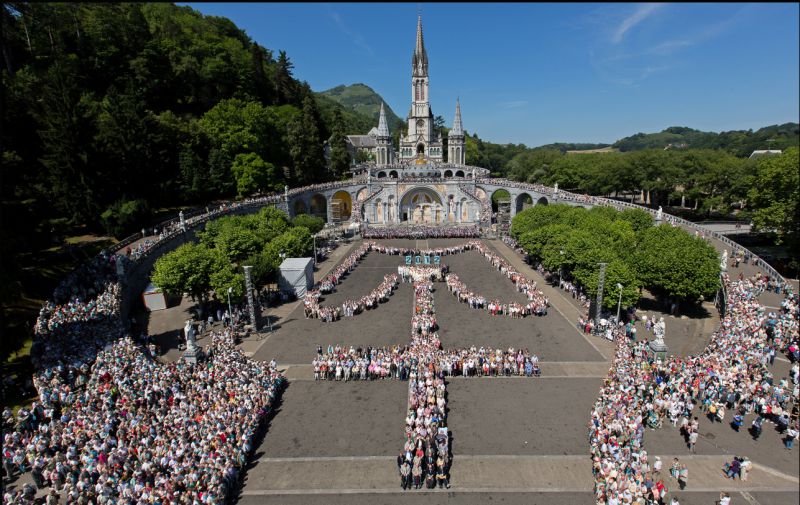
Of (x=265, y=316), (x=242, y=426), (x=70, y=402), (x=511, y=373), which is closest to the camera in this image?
(x=242, y=426)

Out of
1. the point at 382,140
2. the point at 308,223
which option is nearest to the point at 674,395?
the point at 308,223

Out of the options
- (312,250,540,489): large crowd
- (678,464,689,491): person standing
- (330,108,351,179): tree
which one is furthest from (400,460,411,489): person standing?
(330,108,351,179): tree

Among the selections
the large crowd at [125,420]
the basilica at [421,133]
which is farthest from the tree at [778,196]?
the basilica at [421,133]

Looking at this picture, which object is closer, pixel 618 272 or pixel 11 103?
pixel 618 272

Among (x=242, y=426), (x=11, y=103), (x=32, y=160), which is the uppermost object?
(x=11, y=103)

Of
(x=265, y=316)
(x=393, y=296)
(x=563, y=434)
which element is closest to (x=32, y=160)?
(x=265, y=316)

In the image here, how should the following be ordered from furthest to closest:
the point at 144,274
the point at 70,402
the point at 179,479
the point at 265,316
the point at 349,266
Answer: the point at 349,266
the point at 144,274
the point at 265,316
the point at 70,402
the point at 179,479

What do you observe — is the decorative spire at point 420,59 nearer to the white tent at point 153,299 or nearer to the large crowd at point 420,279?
the large crowd at point 420,279

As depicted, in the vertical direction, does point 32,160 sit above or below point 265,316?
above

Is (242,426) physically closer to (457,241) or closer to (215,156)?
(457,241)
